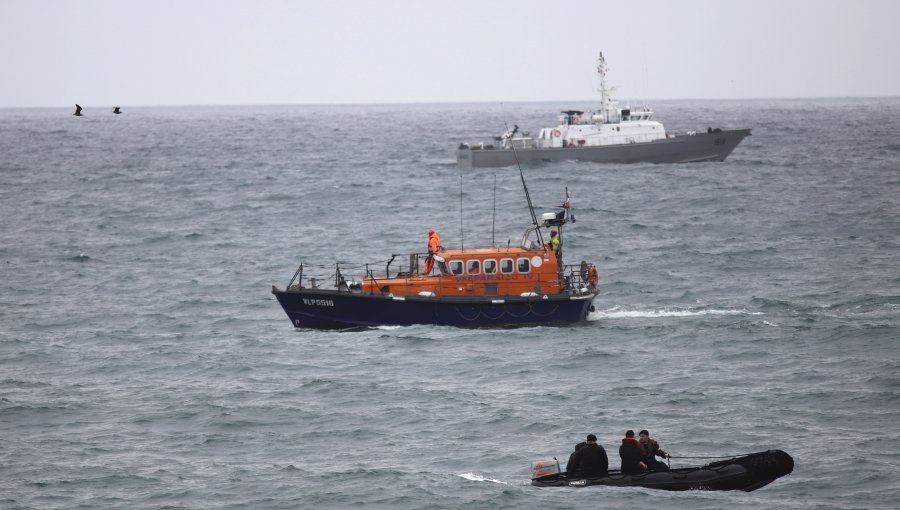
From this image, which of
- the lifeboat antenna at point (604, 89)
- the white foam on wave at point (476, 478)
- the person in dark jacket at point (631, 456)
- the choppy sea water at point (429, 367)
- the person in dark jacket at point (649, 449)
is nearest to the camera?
the person in dark jacket at point (631, 456)

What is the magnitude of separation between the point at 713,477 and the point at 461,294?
14.2m

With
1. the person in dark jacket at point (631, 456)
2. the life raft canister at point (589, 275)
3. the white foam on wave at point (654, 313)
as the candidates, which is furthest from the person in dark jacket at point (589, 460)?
the white foam on wave at point (654, 313)

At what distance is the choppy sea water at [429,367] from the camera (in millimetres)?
24938

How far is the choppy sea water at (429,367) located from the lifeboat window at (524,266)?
1937 mm

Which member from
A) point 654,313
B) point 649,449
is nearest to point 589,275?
point 654,313

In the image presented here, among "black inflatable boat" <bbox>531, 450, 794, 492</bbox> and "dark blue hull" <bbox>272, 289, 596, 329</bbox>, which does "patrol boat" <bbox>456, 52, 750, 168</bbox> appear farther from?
"black inflatable boat" <bbox>531, 450, 794, 492</bbox>

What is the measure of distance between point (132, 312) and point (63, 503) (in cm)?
1935

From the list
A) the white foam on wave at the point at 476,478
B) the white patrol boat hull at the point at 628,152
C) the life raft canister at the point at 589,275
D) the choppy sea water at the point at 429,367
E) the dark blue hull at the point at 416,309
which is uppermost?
the white patrol boat hull at the point at 628,152

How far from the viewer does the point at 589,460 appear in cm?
2334

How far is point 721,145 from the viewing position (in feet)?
320

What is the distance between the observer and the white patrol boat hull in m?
91.9

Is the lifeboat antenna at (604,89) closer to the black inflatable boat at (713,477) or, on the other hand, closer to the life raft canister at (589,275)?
the life raft canister at (589,275)

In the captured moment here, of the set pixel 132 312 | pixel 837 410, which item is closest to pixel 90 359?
pixel 132 312

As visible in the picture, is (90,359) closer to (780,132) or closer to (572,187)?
Answer: (572,187)
